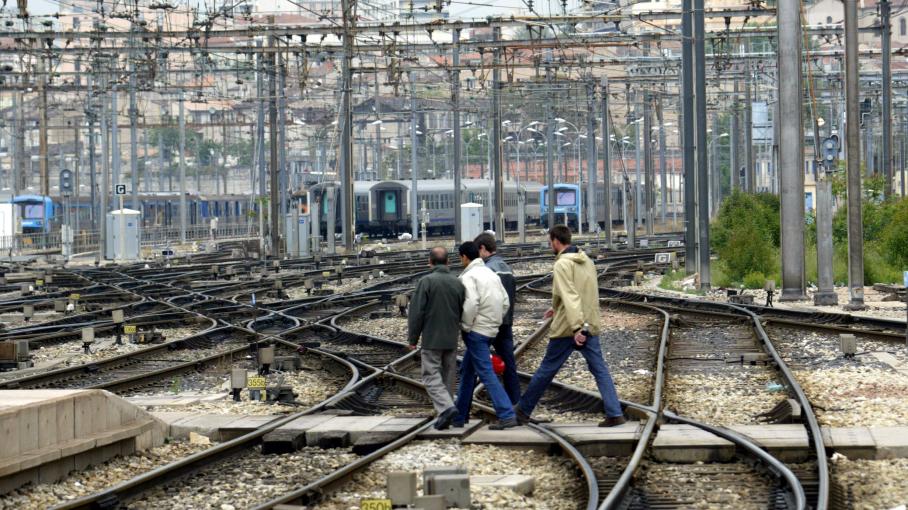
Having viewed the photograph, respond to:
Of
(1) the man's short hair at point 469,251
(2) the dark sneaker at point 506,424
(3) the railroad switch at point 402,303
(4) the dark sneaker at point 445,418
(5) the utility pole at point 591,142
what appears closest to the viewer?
(4) the dark sneaker at point 445,418

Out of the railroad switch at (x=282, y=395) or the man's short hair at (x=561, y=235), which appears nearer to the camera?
the man's short hair at (x=561, y=235)

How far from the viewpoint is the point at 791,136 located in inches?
1026

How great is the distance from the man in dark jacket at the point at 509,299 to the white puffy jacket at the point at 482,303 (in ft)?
0.62

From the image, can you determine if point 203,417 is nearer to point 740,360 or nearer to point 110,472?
point 110,472

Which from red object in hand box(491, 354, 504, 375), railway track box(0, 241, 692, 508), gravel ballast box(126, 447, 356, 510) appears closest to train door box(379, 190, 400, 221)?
railway track box(0, 241, 692, 508)

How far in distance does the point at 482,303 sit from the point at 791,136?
15.8 m

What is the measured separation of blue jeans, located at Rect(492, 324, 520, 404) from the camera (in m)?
11.9

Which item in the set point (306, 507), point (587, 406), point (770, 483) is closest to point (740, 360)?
point (587, 406)

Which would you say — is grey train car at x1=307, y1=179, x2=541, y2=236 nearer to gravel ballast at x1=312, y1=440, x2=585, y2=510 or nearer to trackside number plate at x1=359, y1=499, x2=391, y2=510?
gravel ballast at x1=312, y1=440, x2=585, y2=510

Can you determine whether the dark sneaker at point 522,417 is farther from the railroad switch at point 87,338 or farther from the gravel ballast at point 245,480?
the railroad switch at point 87,338

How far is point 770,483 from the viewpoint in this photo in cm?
923

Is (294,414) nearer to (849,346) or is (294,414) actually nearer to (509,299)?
(509,299)

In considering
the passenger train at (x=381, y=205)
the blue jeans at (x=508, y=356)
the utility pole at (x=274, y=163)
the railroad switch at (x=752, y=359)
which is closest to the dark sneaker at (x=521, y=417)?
the blue jeans at (x=508, y=356)

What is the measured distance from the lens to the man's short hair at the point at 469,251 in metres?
11.5
